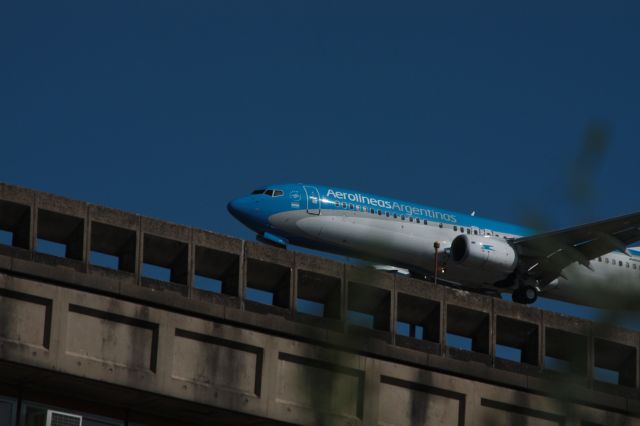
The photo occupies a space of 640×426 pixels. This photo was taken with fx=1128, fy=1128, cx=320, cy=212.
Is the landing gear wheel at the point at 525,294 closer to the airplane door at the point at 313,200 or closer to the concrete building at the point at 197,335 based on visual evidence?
the airplane door at the point at 313,200

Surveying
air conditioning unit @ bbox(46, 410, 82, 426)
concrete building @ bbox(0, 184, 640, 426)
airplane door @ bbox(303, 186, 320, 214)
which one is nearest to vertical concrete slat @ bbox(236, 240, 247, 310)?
concrete building @ bbox(0, 184, 640, 426)

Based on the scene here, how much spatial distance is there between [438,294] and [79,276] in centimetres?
870

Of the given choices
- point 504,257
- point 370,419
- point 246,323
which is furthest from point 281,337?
point 504,257

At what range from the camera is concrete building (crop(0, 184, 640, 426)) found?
65.6 feet

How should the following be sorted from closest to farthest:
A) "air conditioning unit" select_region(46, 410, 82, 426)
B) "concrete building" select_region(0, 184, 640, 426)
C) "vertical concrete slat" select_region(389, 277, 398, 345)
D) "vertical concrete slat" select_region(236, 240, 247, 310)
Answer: "air conditioning unit" select_region(46, 410, 82, 426) < "concrete building" select_region(0, 184, 640, 426) < "vertical concrete slat" select_region(236, 240, 247, 310) < "vertical concrete slat" select_region(389, 277, 398, 345)

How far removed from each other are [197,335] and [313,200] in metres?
29.3

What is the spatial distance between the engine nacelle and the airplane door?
633 cm

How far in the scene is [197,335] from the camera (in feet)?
70.7

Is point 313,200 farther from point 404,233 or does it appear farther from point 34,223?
point 34,223

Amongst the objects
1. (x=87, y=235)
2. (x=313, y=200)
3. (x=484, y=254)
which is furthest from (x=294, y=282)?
(x=484, y=254)

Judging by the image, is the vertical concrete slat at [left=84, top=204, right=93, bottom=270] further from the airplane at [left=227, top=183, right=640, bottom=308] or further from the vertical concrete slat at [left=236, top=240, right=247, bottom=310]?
the airplane at [left=227, top=183, right=640, bottom=308]

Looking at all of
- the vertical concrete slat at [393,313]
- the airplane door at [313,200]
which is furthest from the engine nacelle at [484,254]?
the vertical concrete slat at [393,313]

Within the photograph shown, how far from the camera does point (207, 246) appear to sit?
2378cm

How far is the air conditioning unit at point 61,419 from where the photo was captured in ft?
57.7
